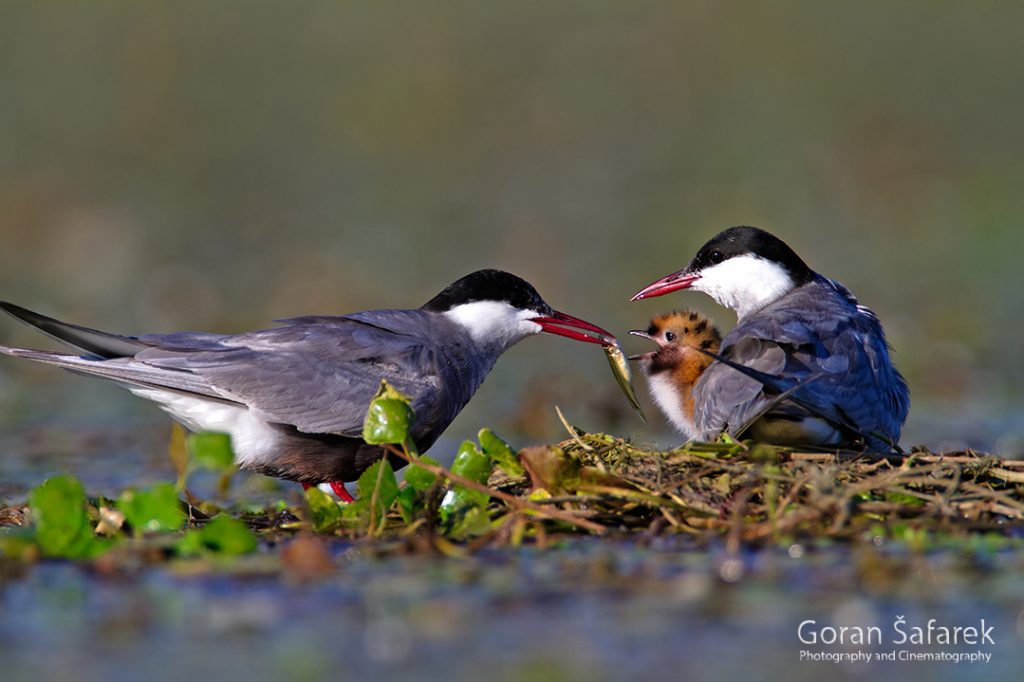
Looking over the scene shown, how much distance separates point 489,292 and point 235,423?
1427 mm

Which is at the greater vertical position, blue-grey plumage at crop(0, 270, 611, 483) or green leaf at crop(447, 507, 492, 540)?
blue-grey plumage at crop(0, 270, 611, 483)

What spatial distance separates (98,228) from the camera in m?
16.0

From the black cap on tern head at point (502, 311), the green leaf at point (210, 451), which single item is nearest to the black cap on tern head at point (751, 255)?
the black cap on tern head at point (502, 311)

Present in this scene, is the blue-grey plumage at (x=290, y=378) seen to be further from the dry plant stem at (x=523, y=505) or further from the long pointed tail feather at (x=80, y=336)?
the dry plant stem at (x=523, y=505)

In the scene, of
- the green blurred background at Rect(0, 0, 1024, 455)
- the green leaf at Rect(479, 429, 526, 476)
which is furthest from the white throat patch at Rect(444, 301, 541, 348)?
the green blurred background at Rect(0, 0, 1024, 455)

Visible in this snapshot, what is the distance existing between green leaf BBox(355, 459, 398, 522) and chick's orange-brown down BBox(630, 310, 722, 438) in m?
1.79

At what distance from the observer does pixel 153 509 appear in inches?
193

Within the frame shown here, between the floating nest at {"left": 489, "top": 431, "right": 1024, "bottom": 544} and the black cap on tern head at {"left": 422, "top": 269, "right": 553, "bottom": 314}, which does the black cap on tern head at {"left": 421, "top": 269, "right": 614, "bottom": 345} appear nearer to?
the black cap on tern head at {"left": 422, "top": 269, "right": 553, "bottom": 314}

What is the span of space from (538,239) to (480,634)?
457 inches

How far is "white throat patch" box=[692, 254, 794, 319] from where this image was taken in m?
6.69

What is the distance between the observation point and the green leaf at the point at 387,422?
205 inches

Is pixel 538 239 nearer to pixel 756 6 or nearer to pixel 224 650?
pixel 756 6

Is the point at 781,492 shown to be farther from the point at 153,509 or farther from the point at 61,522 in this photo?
the point at 61,522

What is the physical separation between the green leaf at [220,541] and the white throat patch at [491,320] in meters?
2.34
